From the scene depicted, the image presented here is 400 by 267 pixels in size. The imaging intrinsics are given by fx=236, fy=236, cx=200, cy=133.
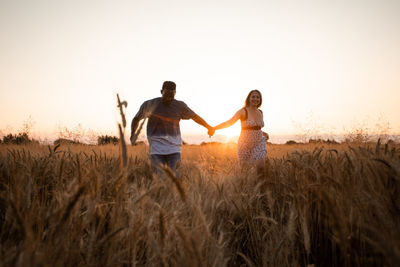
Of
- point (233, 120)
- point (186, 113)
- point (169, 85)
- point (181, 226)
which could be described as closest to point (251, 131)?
point (233, 120)

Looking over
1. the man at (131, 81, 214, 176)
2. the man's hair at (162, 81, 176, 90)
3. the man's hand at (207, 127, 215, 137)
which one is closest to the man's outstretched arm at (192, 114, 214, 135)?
the man's hand at (207, 127, 215, 137)

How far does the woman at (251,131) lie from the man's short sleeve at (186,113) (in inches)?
26.4

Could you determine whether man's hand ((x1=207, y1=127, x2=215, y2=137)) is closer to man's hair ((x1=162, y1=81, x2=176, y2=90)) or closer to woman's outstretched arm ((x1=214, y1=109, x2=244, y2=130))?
woman's outstretched arm ((x1=214, y1=109, x2=244, y2=130))

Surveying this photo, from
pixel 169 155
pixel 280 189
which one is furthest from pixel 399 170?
pixel 169 155

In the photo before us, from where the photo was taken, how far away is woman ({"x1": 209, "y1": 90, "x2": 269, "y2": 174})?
4.70 m

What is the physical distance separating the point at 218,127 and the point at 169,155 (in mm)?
1400

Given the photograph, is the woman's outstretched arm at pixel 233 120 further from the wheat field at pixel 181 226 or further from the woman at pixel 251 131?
the wheat field at pixel 181 226

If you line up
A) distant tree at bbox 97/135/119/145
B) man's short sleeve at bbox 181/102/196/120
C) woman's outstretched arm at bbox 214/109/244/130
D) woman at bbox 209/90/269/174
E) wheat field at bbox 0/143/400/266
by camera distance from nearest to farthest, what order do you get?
wheat field at bbox 0/143/400/266
man's short sleeve at bbox 181/102/196/120
woman at bbox 209/90/269/174
woman's outstretched arm at bbox 214/109/244/130
distant tree at bbox 97/135/119/145

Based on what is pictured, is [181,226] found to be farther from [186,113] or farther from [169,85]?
[186,113]

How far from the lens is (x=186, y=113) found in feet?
14.0

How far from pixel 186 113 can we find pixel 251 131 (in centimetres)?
148

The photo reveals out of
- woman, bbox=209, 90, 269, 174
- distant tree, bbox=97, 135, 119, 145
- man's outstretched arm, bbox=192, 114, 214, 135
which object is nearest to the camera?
man's outstretched arm, bbox=192, 114, 214, 135

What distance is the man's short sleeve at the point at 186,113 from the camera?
4.18 metres

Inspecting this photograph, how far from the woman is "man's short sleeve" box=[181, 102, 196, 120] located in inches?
26.4
